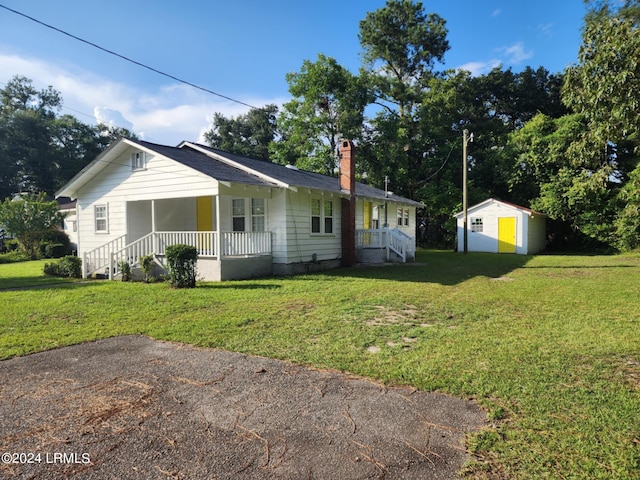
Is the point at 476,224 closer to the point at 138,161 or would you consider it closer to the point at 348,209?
the point at 348,209

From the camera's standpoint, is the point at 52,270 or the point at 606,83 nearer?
the point at 606,83

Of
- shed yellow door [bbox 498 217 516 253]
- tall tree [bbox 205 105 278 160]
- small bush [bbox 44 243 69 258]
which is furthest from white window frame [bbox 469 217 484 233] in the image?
tall tree [bbox 205 105 278 160]

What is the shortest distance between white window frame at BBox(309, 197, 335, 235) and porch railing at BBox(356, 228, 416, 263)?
1.86 meters

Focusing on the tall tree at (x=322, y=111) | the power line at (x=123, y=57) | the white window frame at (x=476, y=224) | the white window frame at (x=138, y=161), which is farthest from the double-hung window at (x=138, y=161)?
the white window frame at (x=476, y=224)

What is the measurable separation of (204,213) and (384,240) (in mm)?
7659

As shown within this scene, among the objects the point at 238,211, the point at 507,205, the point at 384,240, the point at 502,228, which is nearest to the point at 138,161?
the point at 238,211

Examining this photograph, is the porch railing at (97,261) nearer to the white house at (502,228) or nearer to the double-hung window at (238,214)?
the double-hung window at (238,214)

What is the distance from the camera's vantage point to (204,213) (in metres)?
15.4

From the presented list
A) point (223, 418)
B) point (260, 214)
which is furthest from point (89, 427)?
point (260, 214)

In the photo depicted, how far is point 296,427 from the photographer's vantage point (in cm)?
294

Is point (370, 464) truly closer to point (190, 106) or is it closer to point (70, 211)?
point (190, 106)

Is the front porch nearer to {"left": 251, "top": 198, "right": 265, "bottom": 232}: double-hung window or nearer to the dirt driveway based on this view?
{"left": 251, "top": 198, "right": 265, "bottom": 232}: double-hung window

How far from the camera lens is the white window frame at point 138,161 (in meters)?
13.5

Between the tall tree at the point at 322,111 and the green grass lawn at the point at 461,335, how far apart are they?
19482 millimetres
